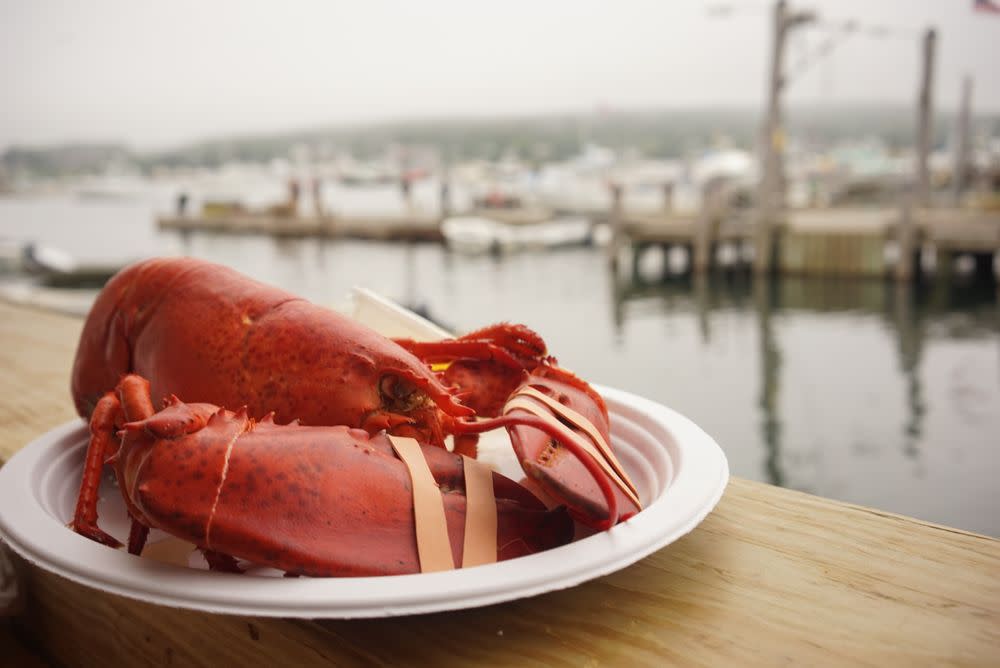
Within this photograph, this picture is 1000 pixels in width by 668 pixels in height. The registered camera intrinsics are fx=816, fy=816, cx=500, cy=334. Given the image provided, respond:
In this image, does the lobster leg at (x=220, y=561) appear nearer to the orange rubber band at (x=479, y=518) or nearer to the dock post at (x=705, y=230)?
the orange rubber band at (x=479, y=518)

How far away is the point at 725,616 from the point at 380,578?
0.39 metres

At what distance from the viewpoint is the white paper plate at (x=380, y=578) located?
2.56ft

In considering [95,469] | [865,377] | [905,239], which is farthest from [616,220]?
[95,469]

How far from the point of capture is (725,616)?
3.01 feet

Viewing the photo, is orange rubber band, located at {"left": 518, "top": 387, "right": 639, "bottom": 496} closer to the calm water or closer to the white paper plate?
the white paper plate

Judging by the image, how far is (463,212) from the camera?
30766 millimetres

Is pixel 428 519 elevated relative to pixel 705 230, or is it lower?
elevated

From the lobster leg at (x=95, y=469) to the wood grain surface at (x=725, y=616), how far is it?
12 cm

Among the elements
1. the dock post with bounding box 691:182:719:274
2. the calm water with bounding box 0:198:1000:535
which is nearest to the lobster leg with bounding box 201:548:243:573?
the calm water with bounding box 0:198:1000:535

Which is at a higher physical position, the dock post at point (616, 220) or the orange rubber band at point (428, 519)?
the orange rubber band at point (428, 519)

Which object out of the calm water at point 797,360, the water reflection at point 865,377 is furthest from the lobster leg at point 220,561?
the water reflection at point 865,377

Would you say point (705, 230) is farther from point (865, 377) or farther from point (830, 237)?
point (865, 377)

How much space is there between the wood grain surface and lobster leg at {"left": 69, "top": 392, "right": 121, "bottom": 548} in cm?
12

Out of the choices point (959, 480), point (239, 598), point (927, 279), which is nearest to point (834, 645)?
point (239, 598)
